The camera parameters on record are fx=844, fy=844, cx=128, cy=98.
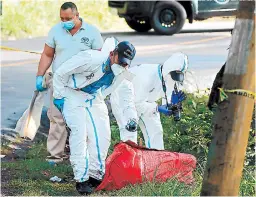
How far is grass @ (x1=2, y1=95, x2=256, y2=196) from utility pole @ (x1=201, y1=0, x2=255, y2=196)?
2.11 m

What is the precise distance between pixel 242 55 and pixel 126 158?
3174 millimetres

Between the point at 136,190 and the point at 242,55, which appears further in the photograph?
the point at 136,190

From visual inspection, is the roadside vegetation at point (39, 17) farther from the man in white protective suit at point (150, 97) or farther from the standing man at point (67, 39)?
the man in white protective suit at point (150, 97)

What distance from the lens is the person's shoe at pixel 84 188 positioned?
22.7 feet

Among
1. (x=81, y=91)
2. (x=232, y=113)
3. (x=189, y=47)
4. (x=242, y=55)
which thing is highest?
(x=242, y=55)

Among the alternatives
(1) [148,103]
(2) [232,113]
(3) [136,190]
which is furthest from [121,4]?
(2) [232,113]

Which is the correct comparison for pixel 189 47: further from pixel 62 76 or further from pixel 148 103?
pixel 62 76

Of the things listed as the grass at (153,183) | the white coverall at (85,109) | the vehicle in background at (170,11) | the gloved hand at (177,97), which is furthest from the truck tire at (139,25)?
the white coverall at (85,109)

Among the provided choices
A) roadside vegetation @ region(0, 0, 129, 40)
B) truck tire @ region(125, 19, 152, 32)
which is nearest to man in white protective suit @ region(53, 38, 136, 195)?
roadside vegetation @ region(0, 0, 129, 40)

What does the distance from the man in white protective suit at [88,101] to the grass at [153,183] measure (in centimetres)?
22

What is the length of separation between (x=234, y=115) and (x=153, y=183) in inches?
111

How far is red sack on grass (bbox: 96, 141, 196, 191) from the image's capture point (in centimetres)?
700

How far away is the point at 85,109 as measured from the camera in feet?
22.9

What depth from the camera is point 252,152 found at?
758 centimetres
